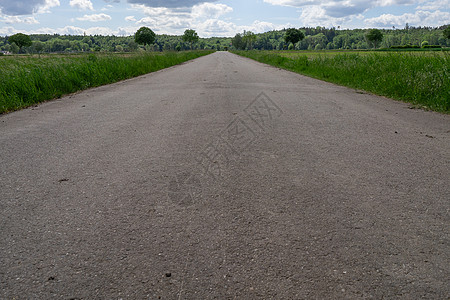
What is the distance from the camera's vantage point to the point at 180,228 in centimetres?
245

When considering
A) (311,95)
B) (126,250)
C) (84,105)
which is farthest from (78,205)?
(311,95)

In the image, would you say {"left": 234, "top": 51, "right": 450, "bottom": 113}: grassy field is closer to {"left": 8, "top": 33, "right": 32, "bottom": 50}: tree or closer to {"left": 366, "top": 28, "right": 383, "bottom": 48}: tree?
{"left": 8, "top": 33, "right": 32, "bottom": 50}: tree

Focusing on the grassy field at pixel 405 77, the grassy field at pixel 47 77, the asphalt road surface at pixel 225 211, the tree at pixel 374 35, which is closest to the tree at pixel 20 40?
the grassy field at pixel 47 77

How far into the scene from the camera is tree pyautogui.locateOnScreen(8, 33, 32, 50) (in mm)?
96312

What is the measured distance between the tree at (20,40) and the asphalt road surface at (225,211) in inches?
4616

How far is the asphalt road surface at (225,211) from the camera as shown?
6.23 ft

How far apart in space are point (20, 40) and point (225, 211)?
12244 centimetres

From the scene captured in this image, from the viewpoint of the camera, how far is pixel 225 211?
270cm

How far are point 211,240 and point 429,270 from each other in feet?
4.93

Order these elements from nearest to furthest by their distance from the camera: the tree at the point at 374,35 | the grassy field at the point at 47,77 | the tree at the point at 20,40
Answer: the grassy field at the point at 47,77
the tree at the point at 20,40
the tree at the point at 374,35

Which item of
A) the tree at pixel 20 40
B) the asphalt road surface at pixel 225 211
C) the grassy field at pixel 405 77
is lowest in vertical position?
the asphalt road surface at pixel 225 211

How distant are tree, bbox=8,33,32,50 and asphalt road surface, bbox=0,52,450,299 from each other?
385 feet

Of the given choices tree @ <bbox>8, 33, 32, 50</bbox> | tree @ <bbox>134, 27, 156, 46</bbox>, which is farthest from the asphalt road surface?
tree @ <bbox>8, 33, 32, 50</bbox>

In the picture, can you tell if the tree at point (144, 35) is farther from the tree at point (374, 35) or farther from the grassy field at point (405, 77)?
the grassy field at point (405, 77)
